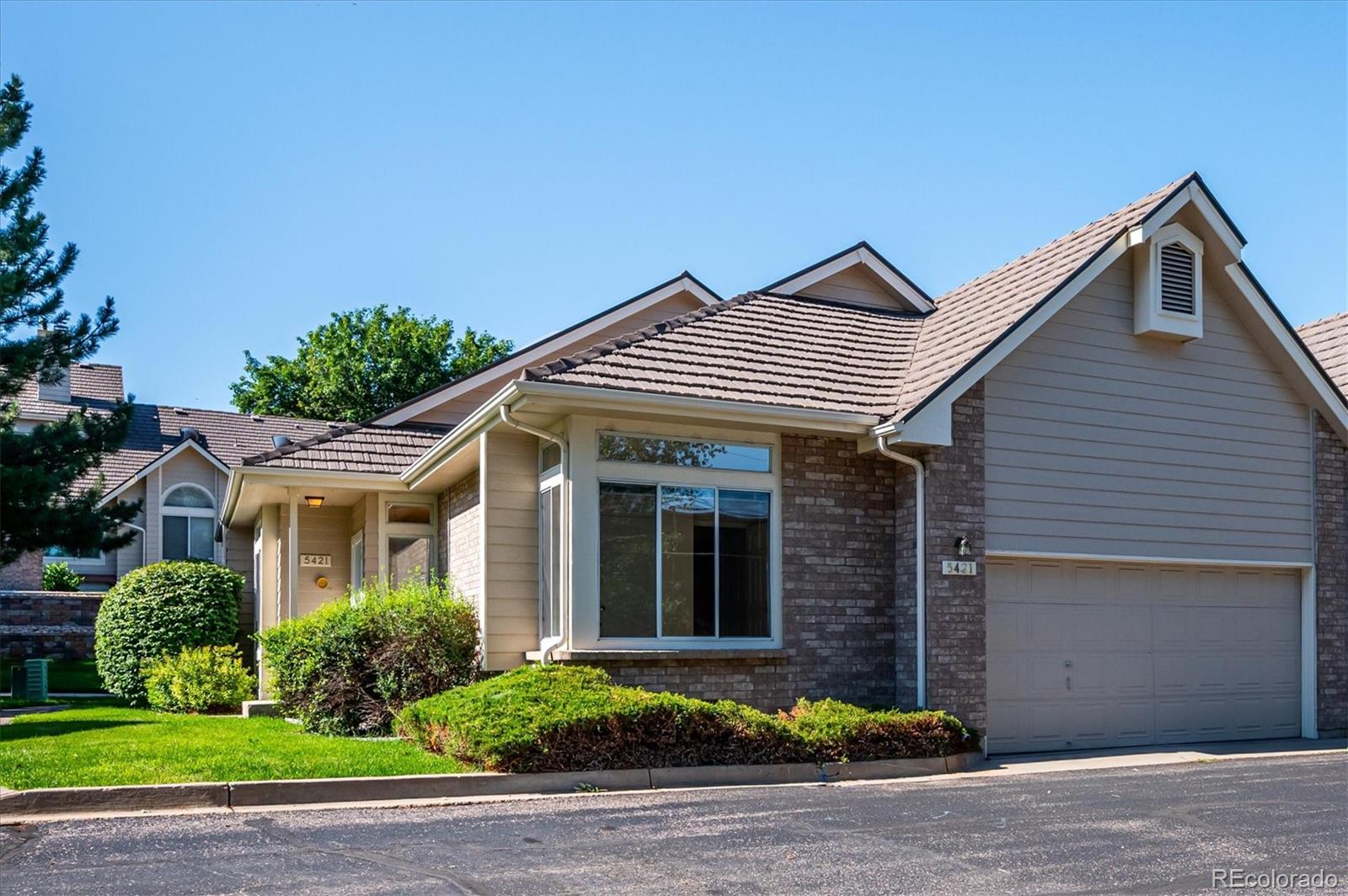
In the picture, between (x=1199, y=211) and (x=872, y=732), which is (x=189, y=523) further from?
(x=1199, y=211)

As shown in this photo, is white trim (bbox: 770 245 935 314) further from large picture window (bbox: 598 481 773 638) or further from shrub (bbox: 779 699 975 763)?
shrub (bbox: 779 699 975 763)

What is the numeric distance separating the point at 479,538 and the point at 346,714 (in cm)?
245

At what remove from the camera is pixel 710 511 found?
13.9 metres

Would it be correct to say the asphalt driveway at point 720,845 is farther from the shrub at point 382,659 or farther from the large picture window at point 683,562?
the shrub at point 382,659

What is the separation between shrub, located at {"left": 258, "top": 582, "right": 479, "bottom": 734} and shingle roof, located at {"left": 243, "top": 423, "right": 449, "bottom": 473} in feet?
11.5

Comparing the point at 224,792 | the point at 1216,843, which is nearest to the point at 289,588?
the point at 224,792

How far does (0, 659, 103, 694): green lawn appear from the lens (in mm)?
23625

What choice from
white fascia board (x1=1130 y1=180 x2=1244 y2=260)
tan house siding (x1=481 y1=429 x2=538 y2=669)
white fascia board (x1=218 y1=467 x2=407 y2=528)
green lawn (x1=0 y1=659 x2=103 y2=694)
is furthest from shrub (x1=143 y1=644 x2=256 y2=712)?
white fascia board (x1=1130 y1=180 x2=1244 y2=260)

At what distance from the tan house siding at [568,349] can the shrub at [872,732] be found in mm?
8874

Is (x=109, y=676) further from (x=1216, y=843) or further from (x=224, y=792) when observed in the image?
(x=1216, y=843)

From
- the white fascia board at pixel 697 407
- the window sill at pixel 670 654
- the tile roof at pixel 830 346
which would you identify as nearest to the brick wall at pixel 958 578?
the tile roof at pixel 830 346

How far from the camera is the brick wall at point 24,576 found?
3120 centimetres

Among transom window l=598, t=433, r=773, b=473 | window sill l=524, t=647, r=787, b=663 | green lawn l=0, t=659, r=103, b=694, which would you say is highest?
transom window l=598, t=433, r=773, b=473

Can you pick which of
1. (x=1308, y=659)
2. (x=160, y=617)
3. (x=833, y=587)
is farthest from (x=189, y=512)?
(x=1308, y=659)
